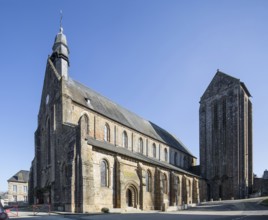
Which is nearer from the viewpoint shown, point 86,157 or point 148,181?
point 86,157

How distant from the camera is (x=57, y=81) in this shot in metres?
30.5

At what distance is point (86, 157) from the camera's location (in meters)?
25.4

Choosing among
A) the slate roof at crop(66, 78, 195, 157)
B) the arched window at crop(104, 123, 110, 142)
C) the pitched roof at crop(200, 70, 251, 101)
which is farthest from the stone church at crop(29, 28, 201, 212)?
the pitched roof at crop(200, 70, 251, 101)

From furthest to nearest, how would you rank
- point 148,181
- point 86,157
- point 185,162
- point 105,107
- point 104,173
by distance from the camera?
point 185,162 < point 105,107 < point 148,181 < point 104,173 < point 86,157

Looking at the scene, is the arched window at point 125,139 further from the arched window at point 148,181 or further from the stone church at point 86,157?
the arched window at point 148,181

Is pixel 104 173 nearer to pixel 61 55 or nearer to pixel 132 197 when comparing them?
pixel 132 197

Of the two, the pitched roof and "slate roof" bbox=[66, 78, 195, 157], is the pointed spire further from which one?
the pitched roof

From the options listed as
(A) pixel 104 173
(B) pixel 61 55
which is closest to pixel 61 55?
(B) pixel 61 55

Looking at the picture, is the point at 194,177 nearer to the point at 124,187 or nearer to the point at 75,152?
the point at 124,187

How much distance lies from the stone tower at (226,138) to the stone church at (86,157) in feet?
36.0

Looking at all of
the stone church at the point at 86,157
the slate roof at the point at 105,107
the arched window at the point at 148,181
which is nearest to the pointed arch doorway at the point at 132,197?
the stone church at the point at 86,157

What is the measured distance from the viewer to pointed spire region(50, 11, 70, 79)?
32.9 metres

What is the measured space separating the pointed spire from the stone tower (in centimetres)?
3067

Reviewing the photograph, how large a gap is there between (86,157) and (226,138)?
1271 inches
